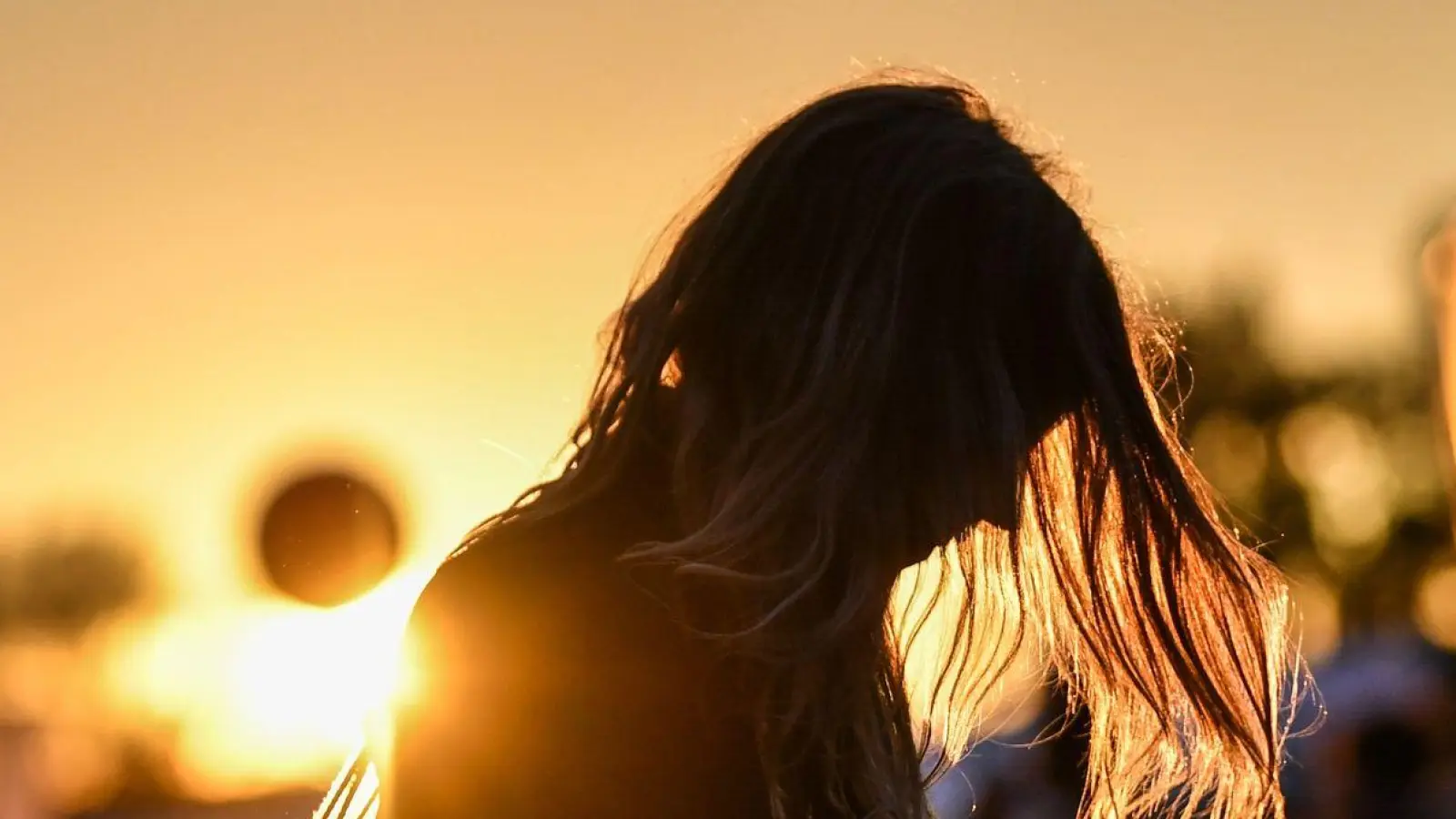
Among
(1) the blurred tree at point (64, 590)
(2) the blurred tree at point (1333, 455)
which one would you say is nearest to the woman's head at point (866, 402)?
(2) the blurred tree at point (1333, 455)

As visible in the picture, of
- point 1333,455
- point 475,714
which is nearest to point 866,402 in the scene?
point 475,714

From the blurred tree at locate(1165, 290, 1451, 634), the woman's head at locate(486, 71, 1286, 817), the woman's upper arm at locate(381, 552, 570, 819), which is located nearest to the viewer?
the woman's upper arm at locate(381, 552, 570, 819)

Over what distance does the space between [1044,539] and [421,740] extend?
4.72ft

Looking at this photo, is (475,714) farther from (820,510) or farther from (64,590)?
(64,590)

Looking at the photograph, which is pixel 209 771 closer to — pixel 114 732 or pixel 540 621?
pixel 114 732

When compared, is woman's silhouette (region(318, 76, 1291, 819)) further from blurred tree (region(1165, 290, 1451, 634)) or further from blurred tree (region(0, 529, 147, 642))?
blurred tree (region(0, 529, 147, 642))

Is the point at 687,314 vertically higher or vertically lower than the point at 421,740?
higher

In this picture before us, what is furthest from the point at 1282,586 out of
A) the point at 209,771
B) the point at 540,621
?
the point at 209,771

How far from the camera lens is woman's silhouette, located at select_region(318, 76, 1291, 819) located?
2.26 metres

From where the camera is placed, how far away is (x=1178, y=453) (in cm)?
314

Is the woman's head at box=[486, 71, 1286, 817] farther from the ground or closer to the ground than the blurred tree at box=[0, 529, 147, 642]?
closer to the ground

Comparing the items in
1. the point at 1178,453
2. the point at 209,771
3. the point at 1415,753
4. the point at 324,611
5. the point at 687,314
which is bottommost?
the point at 1415,753

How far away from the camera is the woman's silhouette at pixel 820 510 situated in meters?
2.26

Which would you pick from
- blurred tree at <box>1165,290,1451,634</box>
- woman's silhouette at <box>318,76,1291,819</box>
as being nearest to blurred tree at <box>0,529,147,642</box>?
blurred tree at <box>1165,290,1451,634</box>
